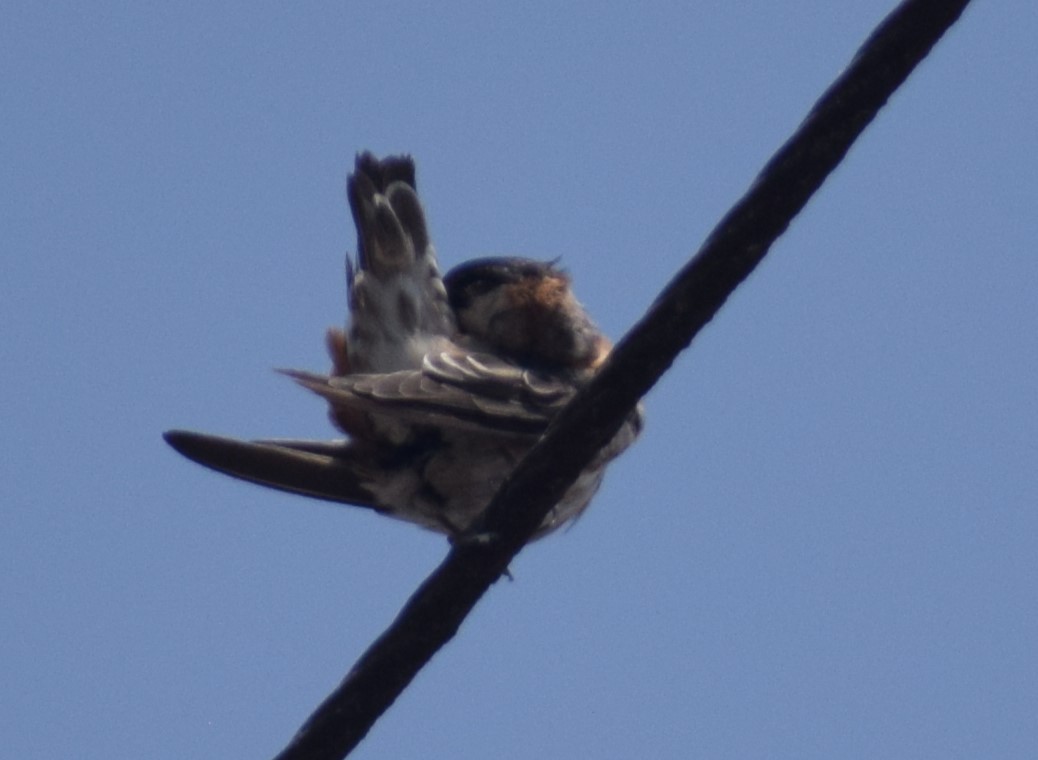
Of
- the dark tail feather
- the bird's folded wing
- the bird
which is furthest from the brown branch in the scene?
the dark tail feather

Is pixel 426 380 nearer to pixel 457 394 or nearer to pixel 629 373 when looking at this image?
pixel 457 394

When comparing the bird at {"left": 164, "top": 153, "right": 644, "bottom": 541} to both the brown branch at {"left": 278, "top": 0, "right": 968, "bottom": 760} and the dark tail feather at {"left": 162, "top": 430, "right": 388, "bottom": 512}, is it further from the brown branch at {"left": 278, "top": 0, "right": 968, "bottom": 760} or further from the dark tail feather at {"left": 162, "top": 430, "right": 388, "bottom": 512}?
the brown branch at {"left": 278, "top": 0, "right": 968, "bottom": 760}

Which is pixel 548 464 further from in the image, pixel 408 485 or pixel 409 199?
pixel 409 199

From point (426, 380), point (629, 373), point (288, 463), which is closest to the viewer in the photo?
point (629, 373)

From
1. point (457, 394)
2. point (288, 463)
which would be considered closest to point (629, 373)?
point (457, 394)

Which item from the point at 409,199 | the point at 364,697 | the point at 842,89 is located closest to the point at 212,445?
the point at 409,199

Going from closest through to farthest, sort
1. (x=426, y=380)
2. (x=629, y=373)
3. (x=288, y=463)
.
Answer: (x=629, y=373) < (x=426, y=380) < (x=288, y=463)
